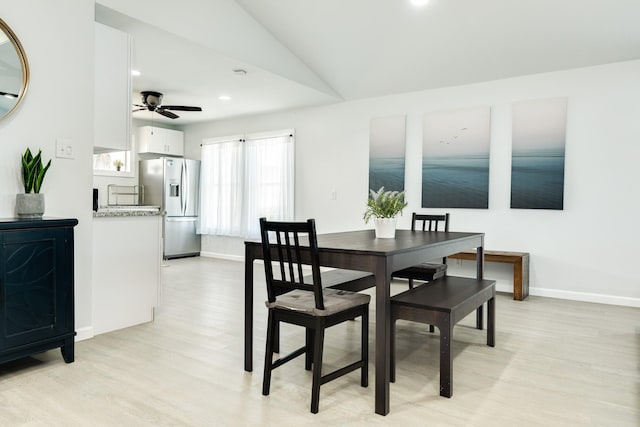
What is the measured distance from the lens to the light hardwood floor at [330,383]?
1.94 m

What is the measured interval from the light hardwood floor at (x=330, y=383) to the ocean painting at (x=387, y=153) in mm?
2387

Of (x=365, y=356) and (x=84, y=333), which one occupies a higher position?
Result: (x=365, y=356)

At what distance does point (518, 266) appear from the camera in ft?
14.2

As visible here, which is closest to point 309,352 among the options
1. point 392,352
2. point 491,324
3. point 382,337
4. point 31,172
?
point 392,352

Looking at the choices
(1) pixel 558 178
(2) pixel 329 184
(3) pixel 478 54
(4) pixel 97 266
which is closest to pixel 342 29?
(3) pixel 478 54

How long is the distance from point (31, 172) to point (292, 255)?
5.71 feet

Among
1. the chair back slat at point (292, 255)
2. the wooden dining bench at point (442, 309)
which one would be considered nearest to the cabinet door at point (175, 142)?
the chair back slat at point (292, 255)

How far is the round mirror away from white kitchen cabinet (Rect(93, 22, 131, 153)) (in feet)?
1.65

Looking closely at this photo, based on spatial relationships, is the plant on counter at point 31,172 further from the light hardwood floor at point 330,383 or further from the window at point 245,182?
the window at point 245,182

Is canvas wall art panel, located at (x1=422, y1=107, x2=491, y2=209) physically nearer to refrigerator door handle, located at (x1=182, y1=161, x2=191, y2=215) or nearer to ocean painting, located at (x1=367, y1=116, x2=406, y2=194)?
ocean painting, located at (x1=367, y1=116, x2=406, y2=194)

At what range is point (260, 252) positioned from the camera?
7.98ft

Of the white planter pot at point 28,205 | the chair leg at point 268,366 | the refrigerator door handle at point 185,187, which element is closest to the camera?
the chair leg at point 268,366

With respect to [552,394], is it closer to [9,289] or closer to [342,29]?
[9,289]

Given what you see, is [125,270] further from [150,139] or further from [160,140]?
[160,140]
